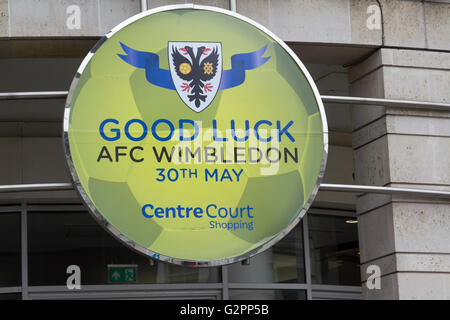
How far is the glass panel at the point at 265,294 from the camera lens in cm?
1345

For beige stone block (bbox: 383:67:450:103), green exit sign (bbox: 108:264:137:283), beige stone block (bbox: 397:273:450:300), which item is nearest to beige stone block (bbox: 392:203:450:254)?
beige stone block (bbox: 397:273:450:300)

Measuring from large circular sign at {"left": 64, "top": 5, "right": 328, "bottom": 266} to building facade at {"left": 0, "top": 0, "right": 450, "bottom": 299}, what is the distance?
36 cm

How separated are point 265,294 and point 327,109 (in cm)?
276

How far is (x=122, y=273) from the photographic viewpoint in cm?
1331

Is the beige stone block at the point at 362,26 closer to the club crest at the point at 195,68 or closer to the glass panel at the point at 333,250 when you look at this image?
the club crest at the point at 195,68

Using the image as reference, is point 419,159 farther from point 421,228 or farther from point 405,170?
point 421,228

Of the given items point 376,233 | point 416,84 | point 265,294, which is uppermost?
point 416,84

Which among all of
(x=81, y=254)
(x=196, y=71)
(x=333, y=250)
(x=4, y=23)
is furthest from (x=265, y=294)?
(x=4, y=23)

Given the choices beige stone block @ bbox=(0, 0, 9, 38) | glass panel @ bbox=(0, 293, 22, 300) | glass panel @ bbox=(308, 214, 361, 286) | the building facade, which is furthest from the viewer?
glass panel @ bbox=(308, 214, 361, 286)

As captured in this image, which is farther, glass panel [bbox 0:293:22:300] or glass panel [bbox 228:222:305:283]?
glass panel [bbox 228:222:305:283]

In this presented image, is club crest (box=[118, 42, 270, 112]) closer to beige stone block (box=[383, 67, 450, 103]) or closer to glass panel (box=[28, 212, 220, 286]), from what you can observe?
beige stone block (box=[383, 67, 450, 103])

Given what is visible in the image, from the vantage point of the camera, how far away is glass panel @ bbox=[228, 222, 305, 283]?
13586mm
